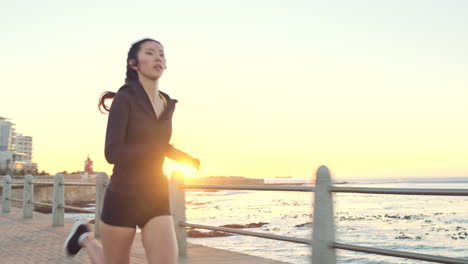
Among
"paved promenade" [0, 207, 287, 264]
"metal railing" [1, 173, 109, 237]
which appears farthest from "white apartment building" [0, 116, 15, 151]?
"paved promenade" [0, 207, 287, 264]

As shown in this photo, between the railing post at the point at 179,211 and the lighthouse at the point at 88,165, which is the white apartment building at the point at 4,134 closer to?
the lighthouse at the point at 88,165

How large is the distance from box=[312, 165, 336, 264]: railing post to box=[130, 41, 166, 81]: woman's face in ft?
7.32

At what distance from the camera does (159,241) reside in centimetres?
255

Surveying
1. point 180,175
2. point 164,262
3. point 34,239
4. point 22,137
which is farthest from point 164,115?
point 22,137

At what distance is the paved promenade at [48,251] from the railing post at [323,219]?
1.63 m

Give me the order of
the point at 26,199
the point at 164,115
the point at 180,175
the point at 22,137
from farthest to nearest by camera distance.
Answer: the point at 22,137 < the point at 26,199 < the point at 180,175 < the point at 164,115

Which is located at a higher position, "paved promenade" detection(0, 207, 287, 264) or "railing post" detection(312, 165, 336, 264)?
"railing post" detection(312, 165, 336, 264)

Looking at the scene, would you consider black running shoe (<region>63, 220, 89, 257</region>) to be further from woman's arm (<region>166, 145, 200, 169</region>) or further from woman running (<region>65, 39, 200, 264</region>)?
woman's arm (<region>166, 145, 200, 169</region>)

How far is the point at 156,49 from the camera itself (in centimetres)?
279

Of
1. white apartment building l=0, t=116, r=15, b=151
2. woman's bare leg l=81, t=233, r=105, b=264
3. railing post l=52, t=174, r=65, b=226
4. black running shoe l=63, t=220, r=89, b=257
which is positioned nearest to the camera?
woman's bare leg l=81, t=233, r=105, b=264

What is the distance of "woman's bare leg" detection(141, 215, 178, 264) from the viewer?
2.54 meters

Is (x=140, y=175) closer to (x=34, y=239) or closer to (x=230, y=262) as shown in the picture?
(x=230, y=262)

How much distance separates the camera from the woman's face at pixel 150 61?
9.07 feet

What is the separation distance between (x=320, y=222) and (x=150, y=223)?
7.62ft
